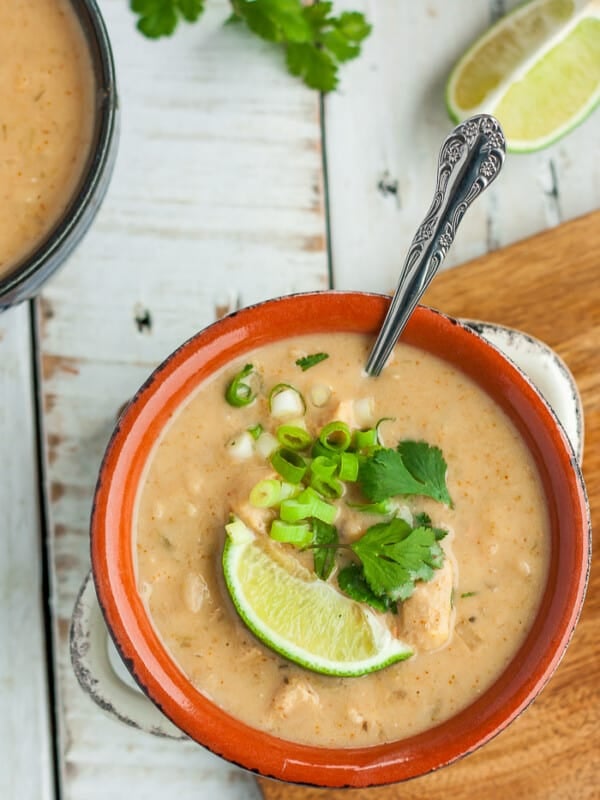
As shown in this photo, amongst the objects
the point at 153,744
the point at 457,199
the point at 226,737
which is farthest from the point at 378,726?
the point at 457,199

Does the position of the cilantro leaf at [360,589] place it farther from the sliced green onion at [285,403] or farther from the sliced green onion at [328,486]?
the sliced green onion at [285,403]

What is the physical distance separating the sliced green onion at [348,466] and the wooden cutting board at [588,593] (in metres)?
0.55

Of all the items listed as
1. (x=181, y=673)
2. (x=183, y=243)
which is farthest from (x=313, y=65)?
(x=181, y=673)

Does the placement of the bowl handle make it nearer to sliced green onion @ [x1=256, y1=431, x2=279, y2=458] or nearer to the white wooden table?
the white wooden table

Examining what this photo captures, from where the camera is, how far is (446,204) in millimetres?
1773

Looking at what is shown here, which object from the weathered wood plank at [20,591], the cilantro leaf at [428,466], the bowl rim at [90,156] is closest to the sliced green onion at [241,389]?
the cilantro leaf at [428,466]

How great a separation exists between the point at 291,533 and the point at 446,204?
22.0 inches

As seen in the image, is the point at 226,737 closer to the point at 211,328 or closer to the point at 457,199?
the point at 211,328

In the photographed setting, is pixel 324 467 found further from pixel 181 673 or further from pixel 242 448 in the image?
pixel 181 673

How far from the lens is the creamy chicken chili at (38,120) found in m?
1.92

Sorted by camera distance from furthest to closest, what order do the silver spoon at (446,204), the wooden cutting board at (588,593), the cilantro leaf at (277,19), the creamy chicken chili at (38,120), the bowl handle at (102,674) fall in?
the cilantro leaf at (277,19) < the wooden cutting board at (588,593) < the bowl handle at (102,674) < the creamy chicken chili at (38,120) < the silver spoon at (446,204)

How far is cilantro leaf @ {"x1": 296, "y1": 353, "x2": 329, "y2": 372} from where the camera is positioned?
6.09 ft

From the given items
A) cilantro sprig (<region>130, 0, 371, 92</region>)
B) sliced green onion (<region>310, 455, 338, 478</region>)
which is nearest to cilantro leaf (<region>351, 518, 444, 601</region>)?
sliced green onion (<region>310, 455, 338, 478</region>)

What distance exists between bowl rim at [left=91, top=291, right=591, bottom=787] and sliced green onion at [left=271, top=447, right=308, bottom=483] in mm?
182
